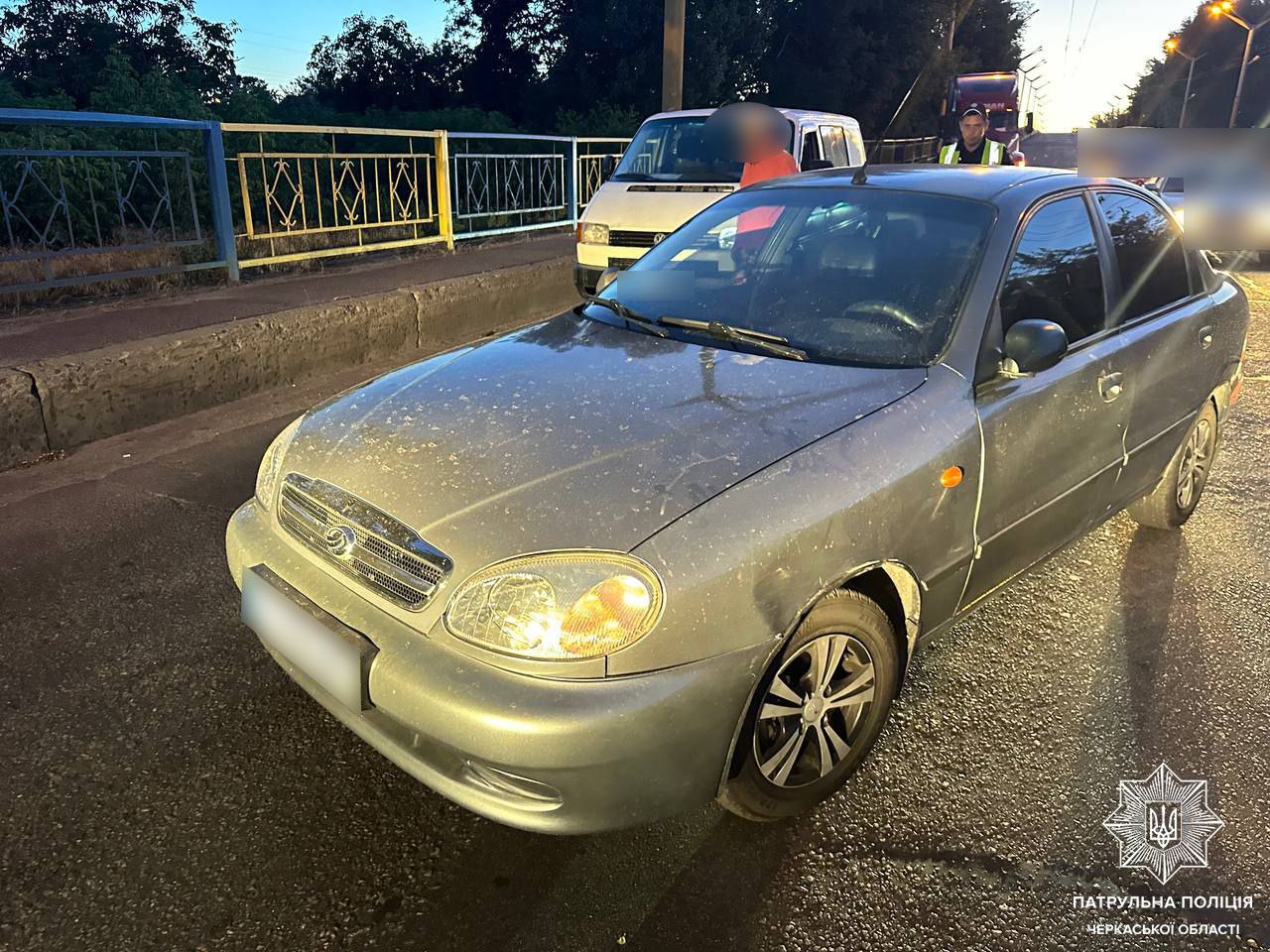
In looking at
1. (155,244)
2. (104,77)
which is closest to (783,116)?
(155,244)

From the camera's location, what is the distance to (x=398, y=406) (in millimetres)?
2496

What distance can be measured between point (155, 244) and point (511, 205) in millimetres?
5490

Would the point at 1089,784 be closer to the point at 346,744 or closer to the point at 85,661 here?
the point at 346,744

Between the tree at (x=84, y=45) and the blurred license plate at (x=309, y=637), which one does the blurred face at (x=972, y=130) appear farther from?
the tree at (x=84, y=45)

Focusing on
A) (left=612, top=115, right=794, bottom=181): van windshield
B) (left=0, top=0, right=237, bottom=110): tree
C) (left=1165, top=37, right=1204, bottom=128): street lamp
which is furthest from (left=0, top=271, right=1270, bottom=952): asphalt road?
(left=1165, top=37, right=1204, bottom=128): street lamp

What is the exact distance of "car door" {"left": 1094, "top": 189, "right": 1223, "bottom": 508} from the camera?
126 inches

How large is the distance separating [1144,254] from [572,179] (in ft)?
34.0

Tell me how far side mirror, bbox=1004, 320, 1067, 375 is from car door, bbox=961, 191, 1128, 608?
0.06 m

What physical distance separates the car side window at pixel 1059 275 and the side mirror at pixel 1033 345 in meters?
0.12

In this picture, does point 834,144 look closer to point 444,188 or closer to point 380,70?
point 444,188

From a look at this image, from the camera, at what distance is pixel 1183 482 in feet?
12.6

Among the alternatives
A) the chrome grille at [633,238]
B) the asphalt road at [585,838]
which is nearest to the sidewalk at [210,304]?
the chrome grille at [633,238]

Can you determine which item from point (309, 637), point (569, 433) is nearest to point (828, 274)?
point (569, 433)

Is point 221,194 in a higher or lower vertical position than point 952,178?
lower
